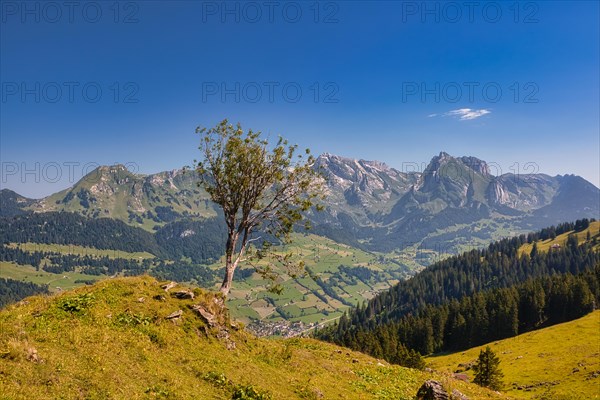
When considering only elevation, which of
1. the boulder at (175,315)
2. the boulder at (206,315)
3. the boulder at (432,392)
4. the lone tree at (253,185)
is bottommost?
the boulder at (432,392)

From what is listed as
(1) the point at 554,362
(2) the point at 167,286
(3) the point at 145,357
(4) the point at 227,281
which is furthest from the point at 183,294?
(1) the point at 554,362

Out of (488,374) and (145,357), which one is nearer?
(145,357)

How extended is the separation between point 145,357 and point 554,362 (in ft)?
309

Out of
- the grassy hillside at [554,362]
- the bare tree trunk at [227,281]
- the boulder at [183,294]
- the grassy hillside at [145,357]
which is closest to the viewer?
the grassy hillside at [145,357]

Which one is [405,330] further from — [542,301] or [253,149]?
[253,149]

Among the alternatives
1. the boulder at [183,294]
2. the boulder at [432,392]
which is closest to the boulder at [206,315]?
the boulder at [183,294]

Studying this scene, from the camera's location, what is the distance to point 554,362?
7919cm

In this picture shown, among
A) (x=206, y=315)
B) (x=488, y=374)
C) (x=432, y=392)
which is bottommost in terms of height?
(x=488, y=374)

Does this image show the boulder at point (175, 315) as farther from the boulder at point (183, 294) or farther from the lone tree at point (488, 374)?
the lone tree at point (488, 374)

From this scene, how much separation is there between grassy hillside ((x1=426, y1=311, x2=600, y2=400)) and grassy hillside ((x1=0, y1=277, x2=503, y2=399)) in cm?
4007

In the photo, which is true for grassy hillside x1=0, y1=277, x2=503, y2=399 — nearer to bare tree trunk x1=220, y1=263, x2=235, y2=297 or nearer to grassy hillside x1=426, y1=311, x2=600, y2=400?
bare tree trunk x1=220, y1=263, x2=235, y2=297

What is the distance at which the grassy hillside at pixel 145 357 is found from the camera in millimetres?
14625

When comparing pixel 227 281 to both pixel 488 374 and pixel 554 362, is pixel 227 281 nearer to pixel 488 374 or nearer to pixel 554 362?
pixel 488 374

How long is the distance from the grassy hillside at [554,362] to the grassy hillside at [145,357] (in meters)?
40.1
